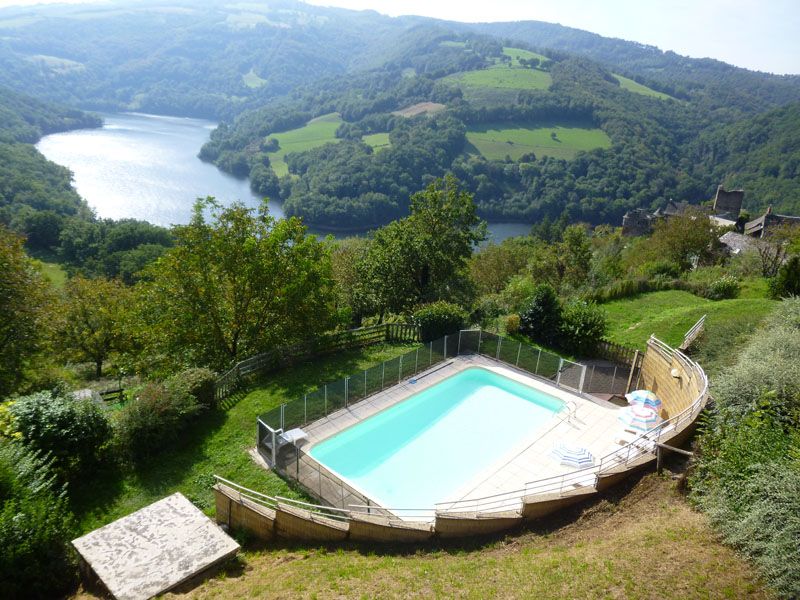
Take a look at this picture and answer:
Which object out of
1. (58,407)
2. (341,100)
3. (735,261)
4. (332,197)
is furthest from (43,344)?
(341,100)

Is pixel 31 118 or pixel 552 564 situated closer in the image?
pixel 552 564

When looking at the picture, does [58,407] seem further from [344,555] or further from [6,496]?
[344,555]

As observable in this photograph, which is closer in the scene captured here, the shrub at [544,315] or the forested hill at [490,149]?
the shrub at [544,315]

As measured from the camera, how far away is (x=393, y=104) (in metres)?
177

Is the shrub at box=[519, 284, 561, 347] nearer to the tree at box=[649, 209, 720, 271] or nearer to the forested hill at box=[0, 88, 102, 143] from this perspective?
the tree at box=[649, 209, 720, 271]

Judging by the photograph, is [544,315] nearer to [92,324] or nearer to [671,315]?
[671,315]

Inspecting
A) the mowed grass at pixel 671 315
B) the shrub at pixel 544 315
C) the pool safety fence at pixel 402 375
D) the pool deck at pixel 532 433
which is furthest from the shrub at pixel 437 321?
the mowed grass at pixel 671 315

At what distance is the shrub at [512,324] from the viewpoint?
21953 mm

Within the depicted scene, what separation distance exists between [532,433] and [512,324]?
704 centimetres

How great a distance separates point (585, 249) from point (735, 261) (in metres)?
10.2

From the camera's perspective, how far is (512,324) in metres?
22.0

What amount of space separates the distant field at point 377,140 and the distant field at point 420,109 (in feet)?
50.8

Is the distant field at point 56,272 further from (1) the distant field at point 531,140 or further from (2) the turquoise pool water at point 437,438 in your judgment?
(1) the distant field at point 531,140

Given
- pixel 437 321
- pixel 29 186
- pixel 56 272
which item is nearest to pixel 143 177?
pixel 29 186
